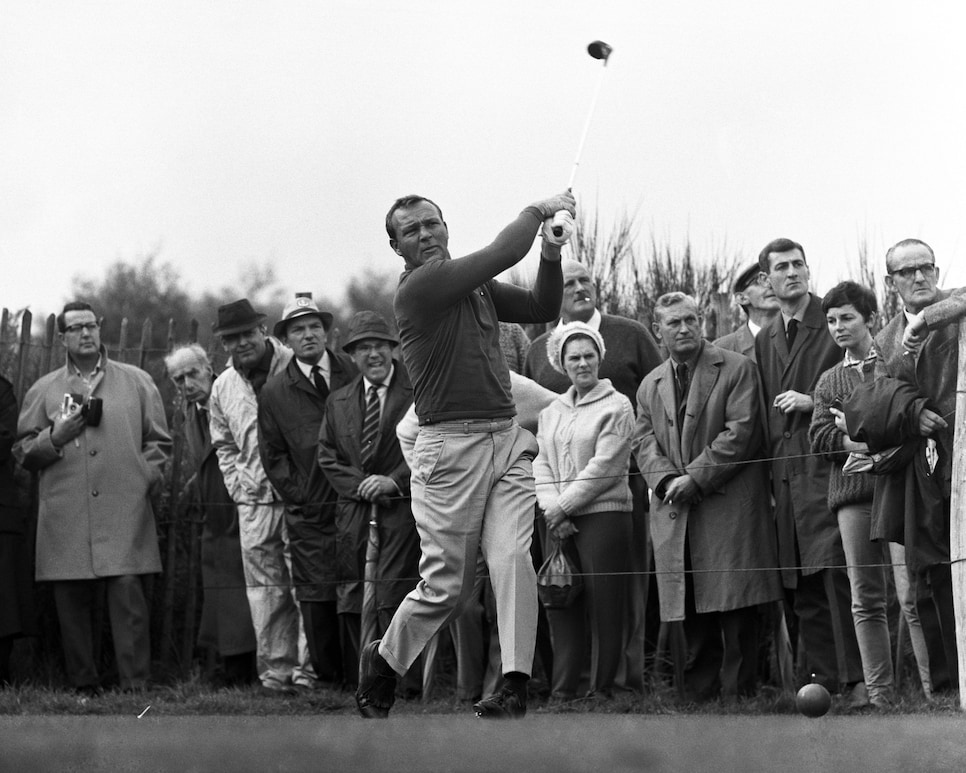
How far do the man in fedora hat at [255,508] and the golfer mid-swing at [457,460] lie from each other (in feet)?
11.5

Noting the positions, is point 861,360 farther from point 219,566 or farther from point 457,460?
point 219,566

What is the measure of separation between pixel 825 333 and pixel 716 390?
72cm

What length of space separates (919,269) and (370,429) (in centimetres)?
376

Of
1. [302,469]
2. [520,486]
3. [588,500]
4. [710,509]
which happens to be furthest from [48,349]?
[520,486]

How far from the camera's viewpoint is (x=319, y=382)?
11578 mm

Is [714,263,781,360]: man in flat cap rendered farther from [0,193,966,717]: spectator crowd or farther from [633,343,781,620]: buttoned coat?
[633,343,781,620]: buttoned coat

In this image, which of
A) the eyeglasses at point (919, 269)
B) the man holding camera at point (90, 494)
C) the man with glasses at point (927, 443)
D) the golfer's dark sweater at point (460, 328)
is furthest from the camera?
the man holding camera at point (90, 494)

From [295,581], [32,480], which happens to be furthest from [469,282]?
[32,480]

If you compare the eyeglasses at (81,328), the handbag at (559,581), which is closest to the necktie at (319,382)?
the eyeglasses at (81,328)

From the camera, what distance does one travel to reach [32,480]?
12.3m

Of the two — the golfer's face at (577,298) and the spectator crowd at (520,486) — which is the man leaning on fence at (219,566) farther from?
the golfer's face at (577,298)

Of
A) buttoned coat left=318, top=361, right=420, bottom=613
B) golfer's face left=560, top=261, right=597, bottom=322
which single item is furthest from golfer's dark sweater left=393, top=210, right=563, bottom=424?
golfer's face left=560, top=261, right=597, bottom=322

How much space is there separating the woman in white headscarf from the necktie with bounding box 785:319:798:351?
3.40 feet

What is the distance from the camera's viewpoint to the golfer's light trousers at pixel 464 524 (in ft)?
24.9
